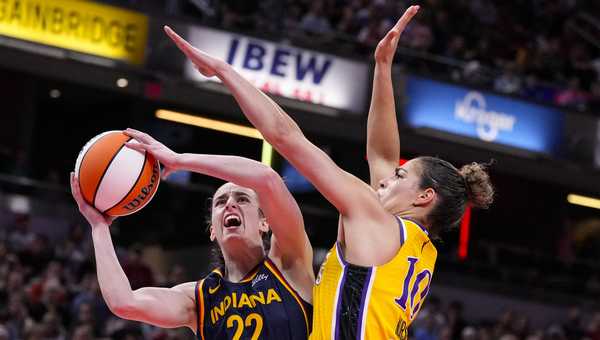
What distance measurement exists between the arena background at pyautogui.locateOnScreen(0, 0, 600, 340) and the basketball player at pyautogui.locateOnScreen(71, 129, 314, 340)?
5.59 meters

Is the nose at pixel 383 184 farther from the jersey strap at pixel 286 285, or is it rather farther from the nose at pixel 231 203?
the nose at pixel 231 203

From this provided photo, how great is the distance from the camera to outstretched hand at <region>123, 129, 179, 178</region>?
14.2 feet

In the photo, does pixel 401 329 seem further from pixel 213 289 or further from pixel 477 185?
pixel 213 289

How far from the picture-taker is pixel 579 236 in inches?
821

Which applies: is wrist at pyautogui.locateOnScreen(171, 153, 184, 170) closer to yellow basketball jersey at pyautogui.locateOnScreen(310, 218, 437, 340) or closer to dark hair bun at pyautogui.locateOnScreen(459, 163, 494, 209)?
yellow basketball jersey at pyautogui.locateOnScreen(310, 218, 437, 340)

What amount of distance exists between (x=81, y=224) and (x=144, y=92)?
2374 mm

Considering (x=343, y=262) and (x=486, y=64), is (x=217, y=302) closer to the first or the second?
(x=343, y=262)

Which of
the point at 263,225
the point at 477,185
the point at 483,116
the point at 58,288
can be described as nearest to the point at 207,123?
the point at 483,116

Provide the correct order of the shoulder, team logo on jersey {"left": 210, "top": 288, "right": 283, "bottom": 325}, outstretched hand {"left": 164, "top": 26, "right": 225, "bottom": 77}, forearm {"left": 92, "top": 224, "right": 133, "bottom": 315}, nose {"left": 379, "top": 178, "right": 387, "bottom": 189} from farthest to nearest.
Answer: the shoulder, team logo on jersey {"left": 210, "top": 288, "right": 283, "bottom": 325}, forearm {"left": 92, "top": 224, "right": 133, "bottom": 315}, nose {"left": 379, "top": 178, "right": 387, "bottom": 189}, outstretched hand {"left": 164, "top": 26, "right": 225, "bottom": 77}

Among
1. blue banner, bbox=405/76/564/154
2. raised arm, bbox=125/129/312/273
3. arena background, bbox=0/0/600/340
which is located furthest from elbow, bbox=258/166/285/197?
blue banner, bbox=405/76/564/154

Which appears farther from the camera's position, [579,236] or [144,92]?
[579,236]

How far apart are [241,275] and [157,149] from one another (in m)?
0.86

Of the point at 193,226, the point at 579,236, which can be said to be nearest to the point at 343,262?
the point at 193,226

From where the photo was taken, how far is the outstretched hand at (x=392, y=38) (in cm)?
470
